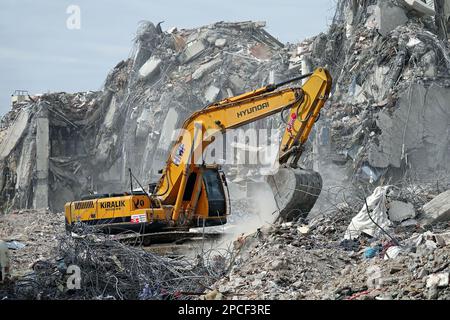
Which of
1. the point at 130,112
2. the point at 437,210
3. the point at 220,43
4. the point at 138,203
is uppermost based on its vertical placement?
the point at 220,43

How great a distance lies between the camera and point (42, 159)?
2114 cm

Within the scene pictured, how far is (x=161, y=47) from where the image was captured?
2311 centimetres

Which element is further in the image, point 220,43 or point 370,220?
point 220,43

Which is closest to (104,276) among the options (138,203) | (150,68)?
(138,203)

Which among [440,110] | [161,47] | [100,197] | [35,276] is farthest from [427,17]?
[35,276]

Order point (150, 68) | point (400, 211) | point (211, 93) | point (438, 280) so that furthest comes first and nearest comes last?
1. point (150, 68)
2. point (211, 93)
3. point (400, 211)
4. point (438, 280)

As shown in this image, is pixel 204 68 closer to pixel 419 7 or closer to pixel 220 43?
pixel 220 43

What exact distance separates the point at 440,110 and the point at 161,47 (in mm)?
9983

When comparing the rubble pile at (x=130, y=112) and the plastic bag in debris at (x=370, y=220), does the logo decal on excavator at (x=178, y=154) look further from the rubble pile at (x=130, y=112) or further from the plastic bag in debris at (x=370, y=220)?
the rubble pile at (x=130, y=112)

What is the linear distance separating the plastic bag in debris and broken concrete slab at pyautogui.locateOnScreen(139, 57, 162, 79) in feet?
44.7

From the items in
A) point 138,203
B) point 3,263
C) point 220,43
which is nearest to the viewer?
point 3,263

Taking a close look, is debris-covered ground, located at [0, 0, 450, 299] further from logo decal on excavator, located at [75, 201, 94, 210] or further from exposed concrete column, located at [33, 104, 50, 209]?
logo decal on excavator, located at [75, 201, 94, 210]

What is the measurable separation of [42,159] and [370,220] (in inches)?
536

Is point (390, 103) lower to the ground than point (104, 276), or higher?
higher
